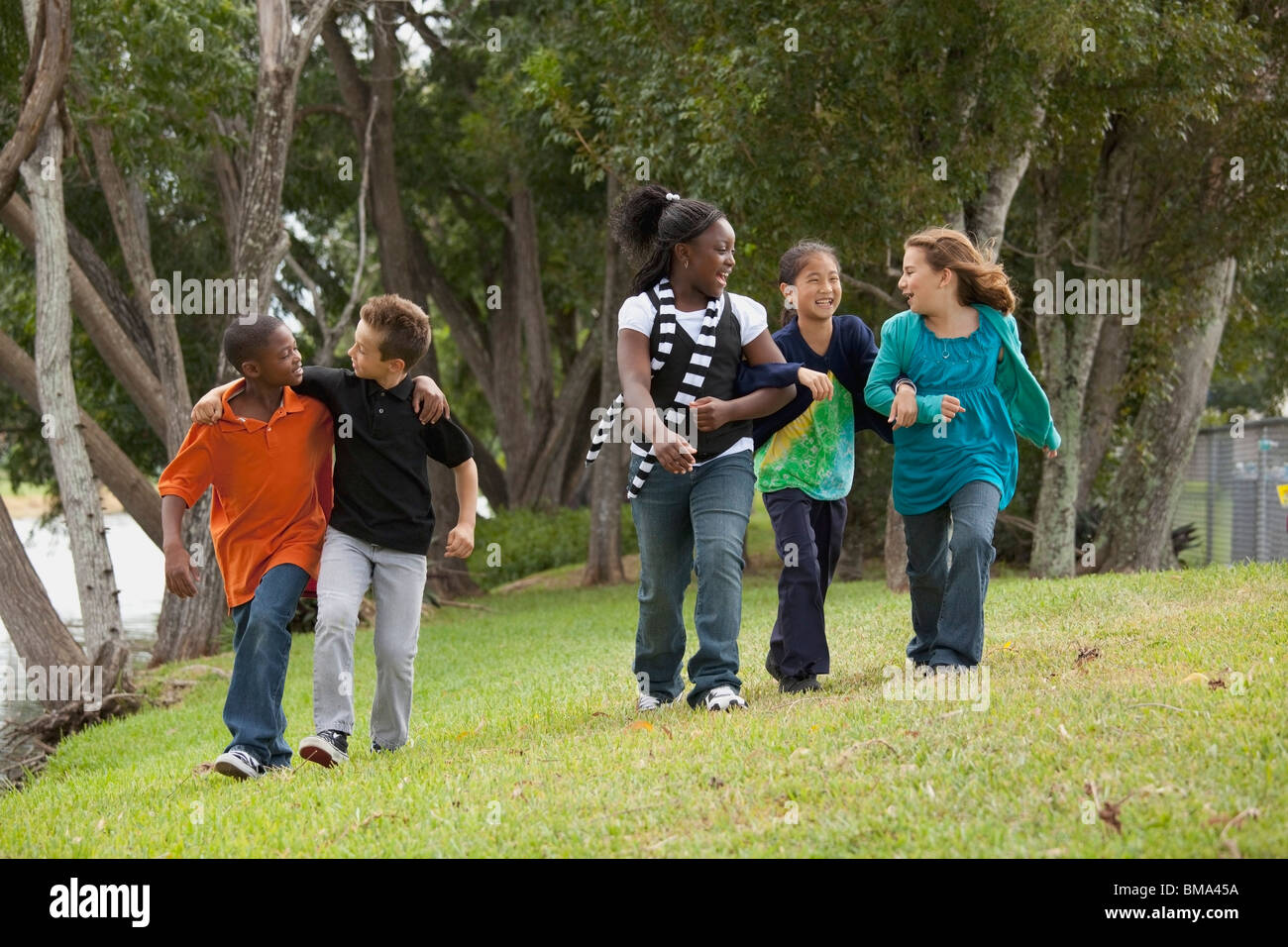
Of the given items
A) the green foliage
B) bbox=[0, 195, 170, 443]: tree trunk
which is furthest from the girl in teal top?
the green foliage

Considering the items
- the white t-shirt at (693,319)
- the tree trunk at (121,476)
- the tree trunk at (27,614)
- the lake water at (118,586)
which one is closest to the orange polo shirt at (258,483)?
the white t-shirt at (693,319)

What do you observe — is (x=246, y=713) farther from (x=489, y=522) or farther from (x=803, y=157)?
(x=489, y=522)

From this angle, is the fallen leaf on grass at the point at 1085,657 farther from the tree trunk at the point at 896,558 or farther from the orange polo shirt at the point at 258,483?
the tree trunk at the point at 896,558

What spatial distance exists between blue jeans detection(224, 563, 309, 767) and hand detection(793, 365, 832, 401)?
6.97 ft

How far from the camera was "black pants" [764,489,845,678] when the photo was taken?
5.81 metres

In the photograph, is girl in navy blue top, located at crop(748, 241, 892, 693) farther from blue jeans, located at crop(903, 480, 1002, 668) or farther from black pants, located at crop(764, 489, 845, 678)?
blue jeans, located at crop(903, 480, 1002, 668)

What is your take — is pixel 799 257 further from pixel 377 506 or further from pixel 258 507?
pixel 258 507

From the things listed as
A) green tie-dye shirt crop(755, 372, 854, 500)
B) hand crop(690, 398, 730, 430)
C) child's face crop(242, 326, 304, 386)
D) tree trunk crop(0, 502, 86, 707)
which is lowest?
tree trunk crop(0, 502, 86, 707)

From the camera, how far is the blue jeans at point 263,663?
538 centimetres

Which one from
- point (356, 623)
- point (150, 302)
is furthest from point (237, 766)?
point (150, 302)

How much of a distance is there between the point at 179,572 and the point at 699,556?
2009 mm

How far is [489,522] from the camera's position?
77.6 feet

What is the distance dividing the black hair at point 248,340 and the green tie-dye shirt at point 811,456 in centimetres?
211
